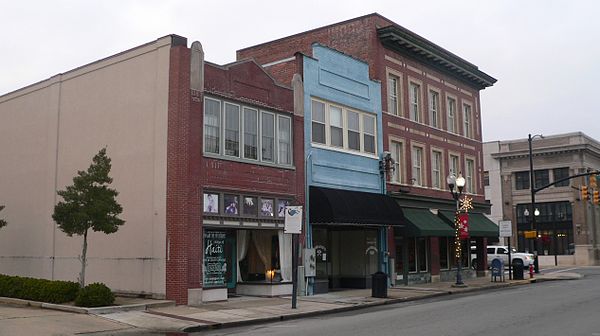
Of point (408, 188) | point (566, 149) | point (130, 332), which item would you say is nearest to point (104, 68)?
point (130, 332)

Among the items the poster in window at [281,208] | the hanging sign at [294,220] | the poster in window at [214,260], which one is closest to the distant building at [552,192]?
the poster in window at [281,208]

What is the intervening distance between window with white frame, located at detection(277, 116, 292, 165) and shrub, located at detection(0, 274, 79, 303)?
Result: 8.78 meters

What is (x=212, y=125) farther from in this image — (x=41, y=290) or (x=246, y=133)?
(x=41, y=290)

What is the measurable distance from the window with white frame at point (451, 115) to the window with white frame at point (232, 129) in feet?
55.2

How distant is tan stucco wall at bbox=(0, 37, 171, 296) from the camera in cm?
2052

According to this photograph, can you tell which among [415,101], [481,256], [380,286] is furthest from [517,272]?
[380,286]

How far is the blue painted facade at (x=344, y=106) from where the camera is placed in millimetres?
Answer: 25281

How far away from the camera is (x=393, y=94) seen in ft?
102

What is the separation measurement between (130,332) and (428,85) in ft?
76.0

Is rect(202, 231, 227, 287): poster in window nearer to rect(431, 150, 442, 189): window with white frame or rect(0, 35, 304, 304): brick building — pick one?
rect(0, 35, 304, 304): brick building

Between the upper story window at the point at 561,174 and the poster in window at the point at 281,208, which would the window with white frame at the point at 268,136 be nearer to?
the poster in window at the point at 281,208

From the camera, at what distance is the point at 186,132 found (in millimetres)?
20156

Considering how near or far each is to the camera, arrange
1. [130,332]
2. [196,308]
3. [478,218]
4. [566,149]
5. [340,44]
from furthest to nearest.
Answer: [566,149], [478,218], [340,44], [196,308], [130,332]

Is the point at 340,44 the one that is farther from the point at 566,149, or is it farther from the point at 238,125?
the point at 566,149
